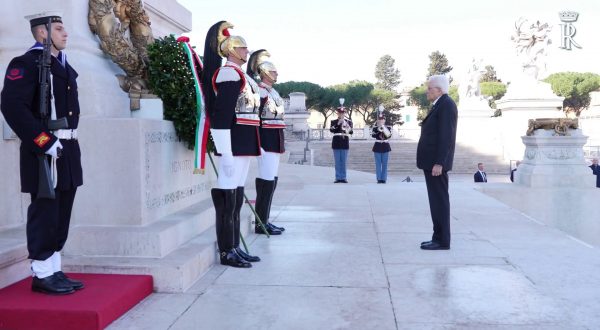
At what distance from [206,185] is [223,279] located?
2000 mm

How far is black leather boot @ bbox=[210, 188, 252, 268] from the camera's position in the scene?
14.9ft

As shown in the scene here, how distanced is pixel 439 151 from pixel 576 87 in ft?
236

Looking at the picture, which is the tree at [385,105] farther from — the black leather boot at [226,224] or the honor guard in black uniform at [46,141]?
the honor guard in black uniform at [46,141]

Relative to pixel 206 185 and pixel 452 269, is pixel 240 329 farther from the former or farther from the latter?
pixel 206 185

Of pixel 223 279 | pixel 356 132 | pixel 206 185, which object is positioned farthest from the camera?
pixel 356 132

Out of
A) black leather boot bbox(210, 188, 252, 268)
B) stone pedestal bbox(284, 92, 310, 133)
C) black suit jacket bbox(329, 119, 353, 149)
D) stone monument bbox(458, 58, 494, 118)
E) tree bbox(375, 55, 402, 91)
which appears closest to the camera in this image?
black leather boot bbox(210, 188, 252, 268)

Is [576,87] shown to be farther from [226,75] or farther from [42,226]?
[42,226]

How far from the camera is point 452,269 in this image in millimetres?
4660

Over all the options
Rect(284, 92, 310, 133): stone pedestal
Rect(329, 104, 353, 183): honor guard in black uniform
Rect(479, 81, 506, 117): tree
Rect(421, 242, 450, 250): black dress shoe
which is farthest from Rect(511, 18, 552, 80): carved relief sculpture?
Rect(479, 81, 506, 117): tree

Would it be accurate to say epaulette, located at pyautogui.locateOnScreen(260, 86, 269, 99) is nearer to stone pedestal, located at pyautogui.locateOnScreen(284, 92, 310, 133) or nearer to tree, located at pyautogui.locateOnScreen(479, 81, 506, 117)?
stone pedestal, located at pyautogui.locateOnScreen(284, 92, 310, 133)

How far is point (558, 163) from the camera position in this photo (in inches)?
442

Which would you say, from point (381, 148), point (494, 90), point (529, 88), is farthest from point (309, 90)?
point (381, 148)

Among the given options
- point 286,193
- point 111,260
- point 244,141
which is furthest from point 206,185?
point 286,193

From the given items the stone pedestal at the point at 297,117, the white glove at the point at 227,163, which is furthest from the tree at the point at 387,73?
the white glove at the point at 227,163
